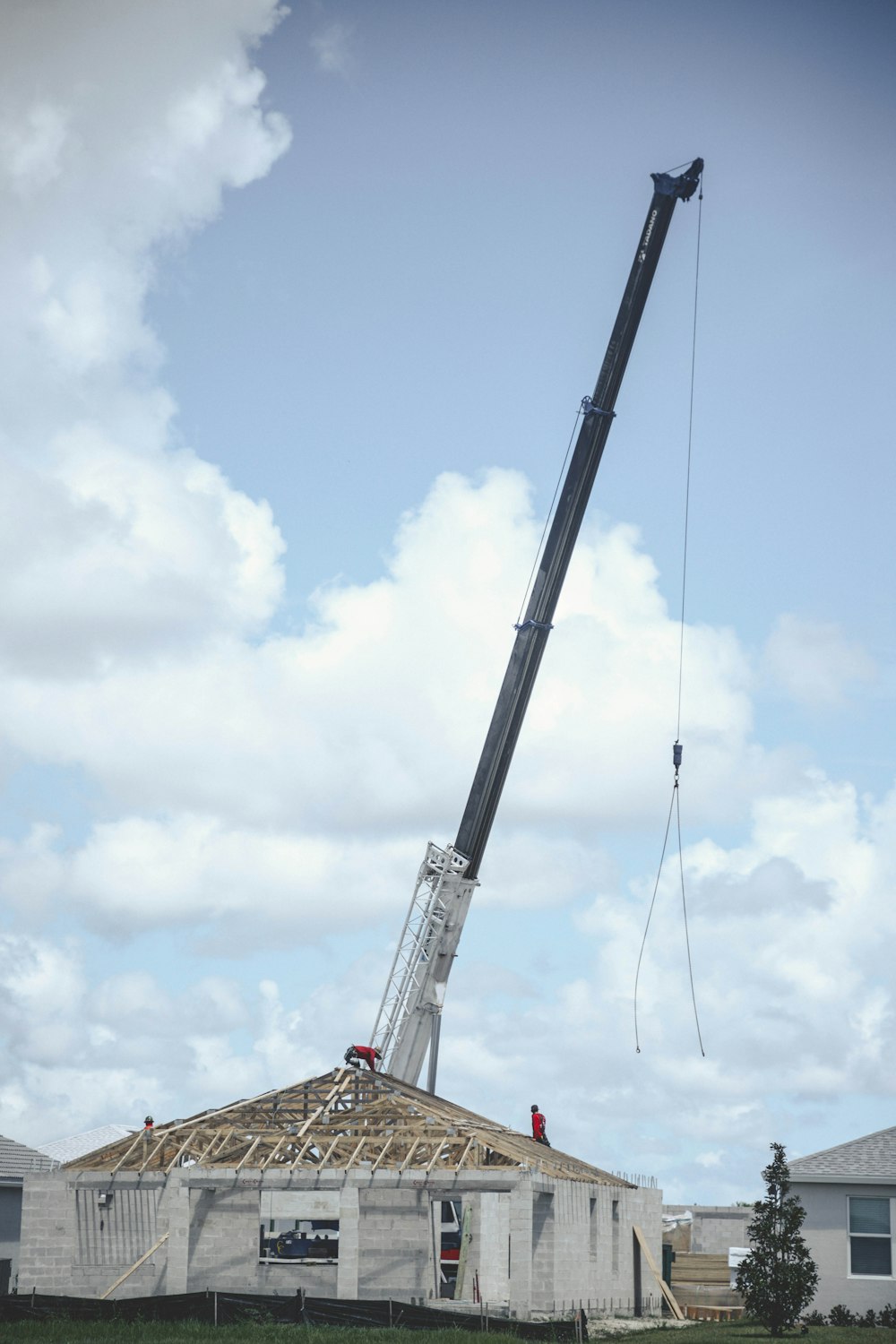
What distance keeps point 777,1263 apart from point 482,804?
11.5 metres

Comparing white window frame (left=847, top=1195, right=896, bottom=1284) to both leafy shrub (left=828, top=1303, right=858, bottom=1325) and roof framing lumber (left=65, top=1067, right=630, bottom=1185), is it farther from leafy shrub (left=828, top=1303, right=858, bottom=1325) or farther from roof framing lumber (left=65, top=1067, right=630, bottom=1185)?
roof framing lumber (left=65, top=1067, right=630, bottom=1185)

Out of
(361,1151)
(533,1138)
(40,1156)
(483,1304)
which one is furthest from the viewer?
(40,1156)

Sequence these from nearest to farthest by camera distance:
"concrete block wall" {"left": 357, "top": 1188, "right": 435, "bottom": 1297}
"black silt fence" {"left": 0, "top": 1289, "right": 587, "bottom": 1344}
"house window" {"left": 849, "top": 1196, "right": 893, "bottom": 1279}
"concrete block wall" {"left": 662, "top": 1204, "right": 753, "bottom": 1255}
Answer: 1. "black silt fence" {"left": 0, "top": 1289, "right": 587, "bottom": 1344}
2. "concrete block wall" {"left": 357, "top": 1188, "right": 435, "bottom": 1297}
3. "house window" {"left": 849, "top": 1196, "right": 893, "bottom": 1279}
4. "concrete block wall" {"left": 662, "top": 1204, "right": 753, "bottom": 1255}

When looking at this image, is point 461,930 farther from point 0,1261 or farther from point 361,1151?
point 0,1261

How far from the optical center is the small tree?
3266 centimetres

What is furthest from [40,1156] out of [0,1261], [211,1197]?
[211,1197]

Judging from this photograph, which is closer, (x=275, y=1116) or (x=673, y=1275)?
(x=275, y=1116)

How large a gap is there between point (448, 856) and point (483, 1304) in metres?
9.54

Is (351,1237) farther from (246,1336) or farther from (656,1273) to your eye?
(656,1273)

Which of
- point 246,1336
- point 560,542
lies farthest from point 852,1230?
point 560,542

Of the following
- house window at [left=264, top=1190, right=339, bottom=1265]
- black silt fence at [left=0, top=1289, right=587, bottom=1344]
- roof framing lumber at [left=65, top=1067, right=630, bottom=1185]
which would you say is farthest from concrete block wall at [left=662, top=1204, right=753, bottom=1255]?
black silt fence at [left=0, top=1289, right=587, bottom=1344]

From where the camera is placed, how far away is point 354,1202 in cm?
3294

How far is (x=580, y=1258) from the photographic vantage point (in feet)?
115

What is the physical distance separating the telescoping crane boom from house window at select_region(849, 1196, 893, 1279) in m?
10.7
